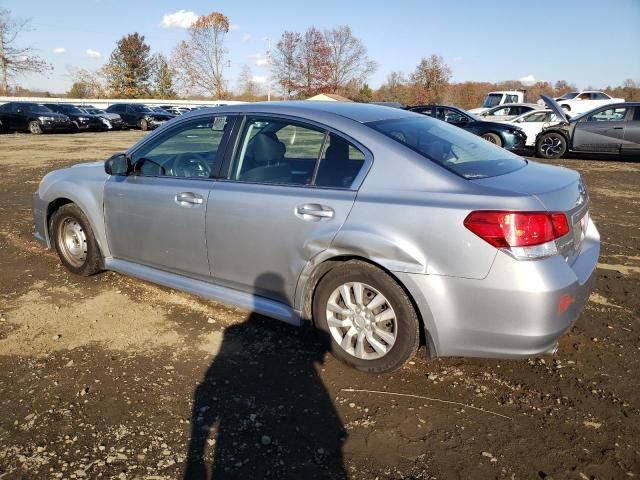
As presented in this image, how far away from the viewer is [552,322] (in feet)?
8.89

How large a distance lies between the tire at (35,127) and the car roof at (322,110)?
996 inches

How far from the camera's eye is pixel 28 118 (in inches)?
995

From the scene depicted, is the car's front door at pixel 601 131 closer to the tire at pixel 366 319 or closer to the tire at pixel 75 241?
the tire at pixel 366 319

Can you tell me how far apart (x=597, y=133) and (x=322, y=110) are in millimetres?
12829

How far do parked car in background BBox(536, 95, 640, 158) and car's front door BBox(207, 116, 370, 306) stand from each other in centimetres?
1120

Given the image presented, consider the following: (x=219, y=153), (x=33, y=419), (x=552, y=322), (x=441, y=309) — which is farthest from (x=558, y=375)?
(x=33, y=419)

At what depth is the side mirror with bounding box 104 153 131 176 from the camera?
4.24 m

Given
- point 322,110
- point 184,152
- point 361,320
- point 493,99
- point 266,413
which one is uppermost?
point 493,99

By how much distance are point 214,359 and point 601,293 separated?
3.28 m

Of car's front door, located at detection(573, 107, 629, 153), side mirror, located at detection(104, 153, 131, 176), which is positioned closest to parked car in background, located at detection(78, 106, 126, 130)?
car's front door, located at detection(573, 107, 629, 153)

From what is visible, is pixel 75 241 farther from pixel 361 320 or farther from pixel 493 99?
pixel 493 99

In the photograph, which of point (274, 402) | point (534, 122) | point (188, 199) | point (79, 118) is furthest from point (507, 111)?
point (79, 118)

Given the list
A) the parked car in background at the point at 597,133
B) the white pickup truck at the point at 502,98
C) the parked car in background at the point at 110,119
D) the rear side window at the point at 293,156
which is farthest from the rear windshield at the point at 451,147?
the parked car in background at the point at 110,119

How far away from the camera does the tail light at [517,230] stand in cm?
264
